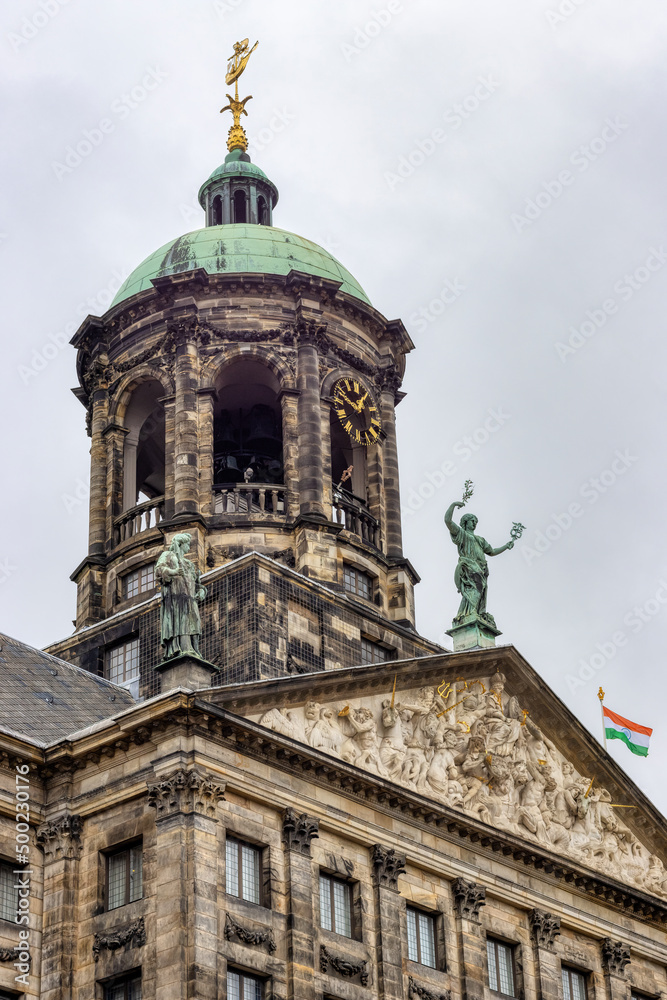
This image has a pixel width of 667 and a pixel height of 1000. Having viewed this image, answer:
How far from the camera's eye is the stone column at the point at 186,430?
4569cm

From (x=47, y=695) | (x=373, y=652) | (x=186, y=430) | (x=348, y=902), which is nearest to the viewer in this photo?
(x=348, y=902)

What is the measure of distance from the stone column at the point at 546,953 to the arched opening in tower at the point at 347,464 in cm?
1271

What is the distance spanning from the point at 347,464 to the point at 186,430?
6368mm

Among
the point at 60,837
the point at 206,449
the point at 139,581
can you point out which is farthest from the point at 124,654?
the point at 60,837

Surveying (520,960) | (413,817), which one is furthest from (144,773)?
(520,960)

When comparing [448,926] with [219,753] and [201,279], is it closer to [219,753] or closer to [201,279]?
[219,753]

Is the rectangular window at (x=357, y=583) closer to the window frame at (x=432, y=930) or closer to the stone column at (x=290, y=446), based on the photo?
the stone column at (x=290, y=446)

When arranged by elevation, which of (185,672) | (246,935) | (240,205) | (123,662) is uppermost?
(240,205)

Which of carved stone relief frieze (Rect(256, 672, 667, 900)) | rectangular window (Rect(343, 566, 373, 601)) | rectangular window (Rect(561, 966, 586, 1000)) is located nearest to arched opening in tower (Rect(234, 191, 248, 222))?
rectangular window (Rect(343, 566, 373, 601))

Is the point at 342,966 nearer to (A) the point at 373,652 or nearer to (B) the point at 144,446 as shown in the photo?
(A) the point at 373,652

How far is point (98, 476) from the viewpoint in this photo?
48.6m

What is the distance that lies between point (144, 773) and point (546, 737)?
41.2 ft

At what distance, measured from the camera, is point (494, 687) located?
4325 cm

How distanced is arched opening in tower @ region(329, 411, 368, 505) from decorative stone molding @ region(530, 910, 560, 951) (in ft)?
41.4
